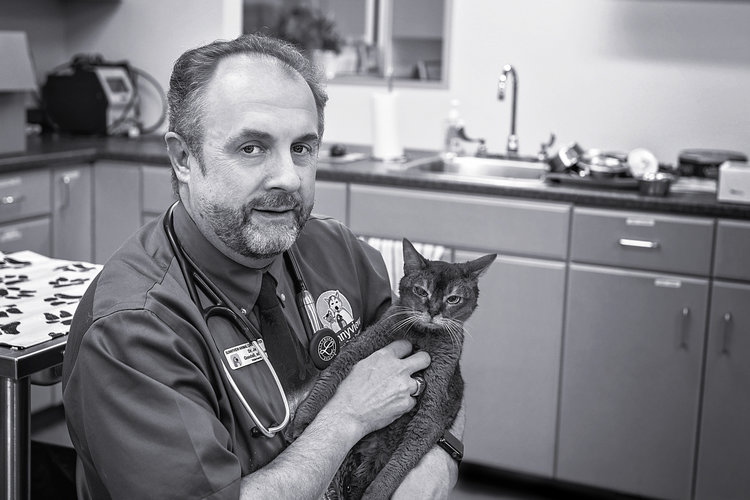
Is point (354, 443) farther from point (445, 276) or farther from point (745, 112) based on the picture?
point (745, 112)

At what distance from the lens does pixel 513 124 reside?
11.9 feet

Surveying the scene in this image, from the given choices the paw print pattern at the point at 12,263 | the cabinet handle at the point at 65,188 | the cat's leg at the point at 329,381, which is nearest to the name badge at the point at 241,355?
the cat's leg at the point at 329,381

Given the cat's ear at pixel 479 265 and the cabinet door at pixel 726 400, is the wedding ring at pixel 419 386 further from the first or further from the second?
the cabinet door at pixel 726 400

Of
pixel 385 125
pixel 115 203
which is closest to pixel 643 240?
pixel 385 125

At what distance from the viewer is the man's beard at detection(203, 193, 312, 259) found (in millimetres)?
1392

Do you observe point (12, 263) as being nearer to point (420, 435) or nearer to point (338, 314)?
point (338, 314)

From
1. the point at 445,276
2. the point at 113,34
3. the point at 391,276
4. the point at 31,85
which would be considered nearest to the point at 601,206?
the point at 391,276

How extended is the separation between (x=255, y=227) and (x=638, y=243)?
181cm

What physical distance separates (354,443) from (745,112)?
101 inches

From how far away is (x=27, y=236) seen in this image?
A: 3.35 meters

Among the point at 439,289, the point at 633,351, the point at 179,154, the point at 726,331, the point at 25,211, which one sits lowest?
the point at 633,351

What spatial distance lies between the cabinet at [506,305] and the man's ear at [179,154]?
5.62 ft

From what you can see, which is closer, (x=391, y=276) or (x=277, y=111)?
(x=277, y=111)

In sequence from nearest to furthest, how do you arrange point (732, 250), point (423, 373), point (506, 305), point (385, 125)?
1. point (423, 373)
2. point (732, 250)
3. point (506, 305)
4. point (385, 125)
